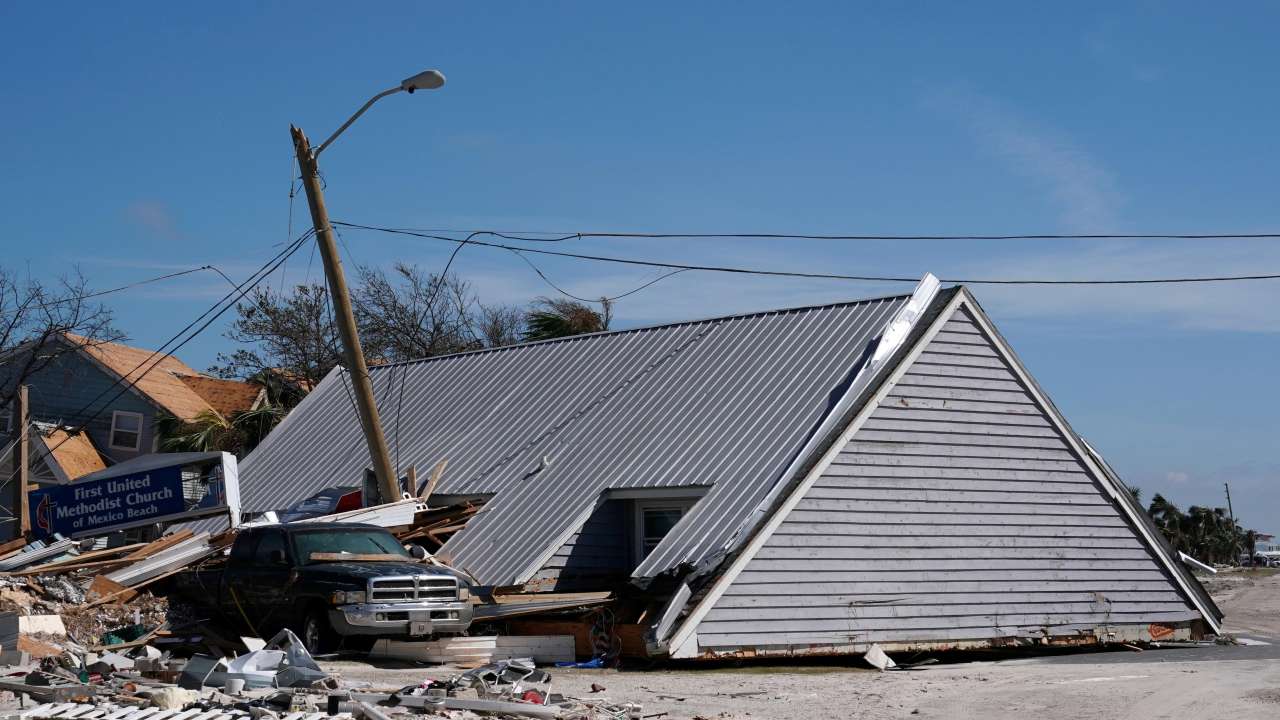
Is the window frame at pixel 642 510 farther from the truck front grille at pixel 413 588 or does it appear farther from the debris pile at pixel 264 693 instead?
the debris pile at pixel 264 693

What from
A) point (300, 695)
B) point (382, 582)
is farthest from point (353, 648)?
point (300, 695)

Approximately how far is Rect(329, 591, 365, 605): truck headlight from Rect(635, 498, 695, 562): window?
4577mm

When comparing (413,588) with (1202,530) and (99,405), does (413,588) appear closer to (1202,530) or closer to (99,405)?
(99,405)

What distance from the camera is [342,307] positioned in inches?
784

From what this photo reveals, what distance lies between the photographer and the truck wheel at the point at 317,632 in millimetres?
16500

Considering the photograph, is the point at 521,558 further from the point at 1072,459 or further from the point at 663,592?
the point at 1072,459

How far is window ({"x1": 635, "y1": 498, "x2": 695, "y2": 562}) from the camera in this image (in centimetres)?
1920

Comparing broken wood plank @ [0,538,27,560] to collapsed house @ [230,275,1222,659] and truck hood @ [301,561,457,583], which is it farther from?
truck hood @ [301,561,457,583]

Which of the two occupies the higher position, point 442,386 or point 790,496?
point 442,386

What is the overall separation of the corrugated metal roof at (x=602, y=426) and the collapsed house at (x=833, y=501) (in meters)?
0.05

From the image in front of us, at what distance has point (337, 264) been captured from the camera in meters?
19.8

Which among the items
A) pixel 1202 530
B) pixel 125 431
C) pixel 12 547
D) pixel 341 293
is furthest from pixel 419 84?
pixel 1202 530

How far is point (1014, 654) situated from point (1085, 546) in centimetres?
214

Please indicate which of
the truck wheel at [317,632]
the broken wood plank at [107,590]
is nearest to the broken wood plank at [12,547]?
the broken wood plank at [107,590]
